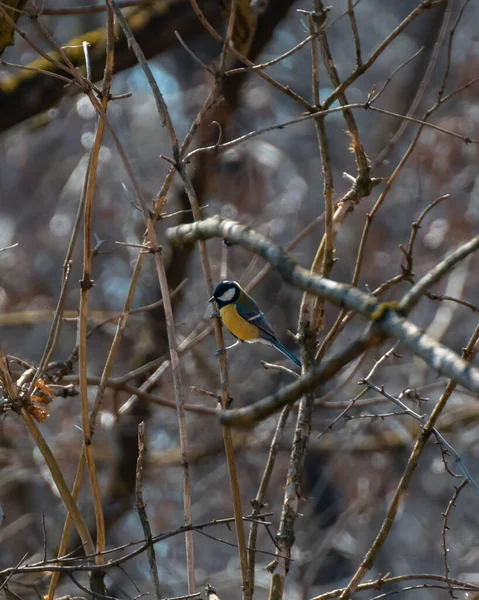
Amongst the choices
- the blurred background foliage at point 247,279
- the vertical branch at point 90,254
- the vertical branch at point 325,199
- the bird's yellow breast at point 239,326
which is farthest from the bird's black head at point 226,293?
the blurred background foliage at point 247,279

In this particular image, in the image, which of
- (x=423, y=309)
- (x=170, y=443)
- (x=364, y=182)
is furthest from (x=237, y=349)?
(x=364, y=182)

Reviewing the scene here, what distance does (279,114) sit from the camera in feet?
27.9

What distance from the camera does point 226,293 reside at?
321cm

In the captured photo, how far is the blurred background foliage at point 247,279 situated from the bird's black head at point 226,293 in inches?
79.2

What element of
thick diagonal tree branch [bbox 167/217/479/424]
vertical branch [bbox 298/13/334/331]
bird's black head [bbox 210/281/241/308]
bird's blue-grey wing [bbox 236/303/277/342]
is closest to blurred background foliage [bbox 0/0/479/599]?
bird's blue-grey wing [bbox 236/303/277/342]

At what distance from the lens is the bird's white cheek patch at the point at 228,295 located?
3.15 meters

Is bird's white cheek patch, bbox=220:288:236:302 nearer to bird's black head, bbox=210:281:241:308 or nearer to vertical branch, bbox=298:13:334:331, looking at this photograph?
bird's black head, bbox=210:281:241:308

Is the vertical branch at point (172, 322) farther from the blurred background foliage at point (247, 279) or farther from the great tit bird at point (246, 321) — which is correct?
the blurred background foliage at point (247, 279)

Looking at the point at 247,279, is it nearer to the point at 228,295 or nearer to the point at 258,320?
the point at 258,320

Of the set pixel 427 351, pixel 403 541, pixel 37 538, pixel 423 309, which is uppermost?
pixel 427 351

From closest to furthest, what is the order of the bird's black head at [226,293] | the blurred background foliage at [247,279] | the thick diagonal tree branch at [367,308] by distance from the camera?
1. the thick diagonal tree branch at [367,308]
2. the bird's black head at [226,293]
3. the blurred background foliage at [247,279]

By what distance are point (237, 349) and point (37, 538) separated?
2390 mm

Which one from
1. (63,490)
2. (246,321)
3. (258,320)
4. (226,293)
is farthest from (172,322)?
(258,320)

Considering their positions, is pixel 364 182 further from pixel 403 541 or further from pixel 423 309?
pixel 403 541
